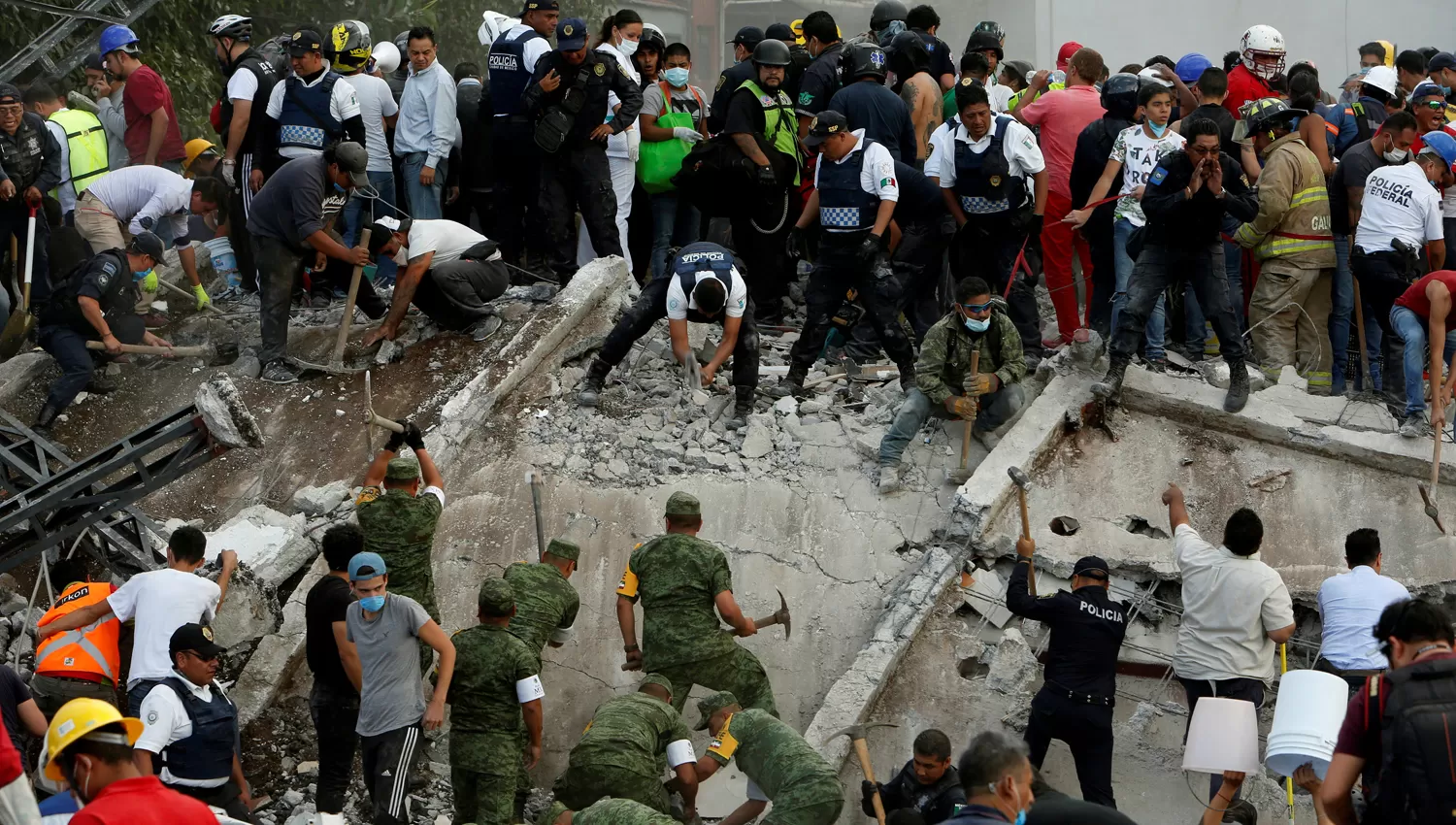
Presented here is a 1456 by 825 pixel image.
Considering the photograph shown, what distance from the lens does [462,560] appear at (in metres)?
8.59

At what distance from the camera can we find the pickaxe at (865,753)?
6.50 metres

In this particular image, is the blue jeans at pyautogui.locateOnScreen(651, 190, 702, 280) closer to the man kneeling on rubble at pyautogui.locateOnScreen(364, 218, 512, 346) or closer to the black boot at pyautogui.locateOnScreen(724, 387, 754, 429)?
the man kneeling on rubble at pyautogui.locateOnScreen(364, 218, 512, 346)

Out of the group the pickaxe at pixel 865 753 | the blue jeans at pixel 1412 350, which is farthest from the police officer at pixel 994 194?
the pickaxe at pixel 865 753

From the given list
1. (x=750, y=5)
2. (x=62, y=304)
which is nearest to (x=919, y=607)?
(x=62, y=304)

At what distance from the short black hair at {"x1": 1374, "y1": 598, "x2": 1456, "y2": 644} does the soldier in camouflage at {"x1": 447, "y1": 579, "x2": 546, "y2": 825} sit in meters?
3.59

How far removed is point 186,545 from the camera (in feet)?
22.7

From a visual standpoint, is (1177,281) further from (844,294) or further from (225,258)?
(225,258)

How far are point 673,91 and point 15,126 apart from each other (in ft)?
14.7

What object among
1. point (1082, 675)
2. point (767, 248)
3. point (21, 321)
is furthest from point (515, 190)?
point (1082, 675)

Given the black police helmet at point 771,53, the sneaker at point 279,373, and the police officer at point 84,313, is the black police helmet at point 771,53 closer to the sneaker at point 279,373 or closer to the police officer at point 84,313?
the sneaker at point 279,373

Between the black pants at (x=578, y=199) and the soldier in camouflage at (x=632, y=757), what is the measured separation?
14.7 ft

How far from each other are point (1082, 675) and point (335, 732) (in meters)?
3.47

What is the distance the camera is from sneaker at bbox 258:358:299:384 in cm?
992

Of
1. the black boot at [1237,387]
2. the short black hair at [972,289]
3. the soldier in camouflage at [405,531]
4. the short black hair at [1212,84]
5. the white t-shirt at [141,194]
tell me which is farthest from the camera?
the white t-shirt at [141,194]
